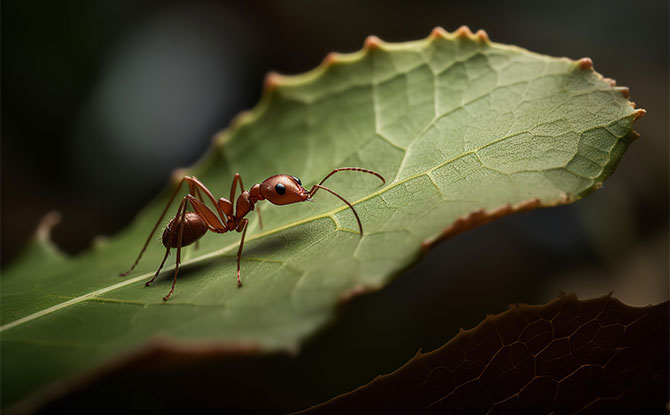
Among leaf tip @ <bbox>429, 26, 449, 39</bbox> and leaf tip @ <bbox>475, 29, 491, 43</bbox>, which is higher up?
leaf tip @ <bbox>429, 26, 449, 39</bbox>

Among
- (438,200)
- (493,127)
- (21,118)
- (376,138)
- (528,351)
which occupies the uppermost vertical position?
(21,118)

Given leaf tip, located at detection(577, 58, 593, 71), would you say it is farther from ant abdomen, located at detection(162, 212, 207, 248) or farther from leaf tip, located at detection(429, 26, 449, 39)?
ant abdomen, located at detection(162, 212, 207, 248)

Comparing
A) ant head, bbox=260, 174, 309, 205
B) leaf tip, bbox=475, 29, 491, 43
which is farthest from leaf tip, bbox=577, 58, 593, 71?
ant head, bbox=260, 174, 309, 205

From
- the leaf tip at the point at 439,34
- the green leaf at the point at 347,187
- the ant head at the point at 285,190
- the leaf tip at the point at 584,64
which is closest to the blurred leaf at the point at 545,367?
the green leaf at the point at 347,187

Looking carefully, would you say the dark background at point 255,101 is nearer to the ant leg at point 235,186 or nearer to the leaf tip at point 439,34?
the ant leg at point 235,186

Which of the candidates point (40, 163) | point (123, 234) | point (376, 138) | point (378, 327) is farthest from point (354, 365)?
point (40, 163)

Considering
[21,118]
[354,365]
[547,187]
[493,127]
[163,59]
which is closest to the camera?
[547,187]

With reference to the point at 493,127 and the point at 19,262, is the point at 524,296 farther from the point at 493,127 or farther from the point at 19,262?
the point at 19,262
